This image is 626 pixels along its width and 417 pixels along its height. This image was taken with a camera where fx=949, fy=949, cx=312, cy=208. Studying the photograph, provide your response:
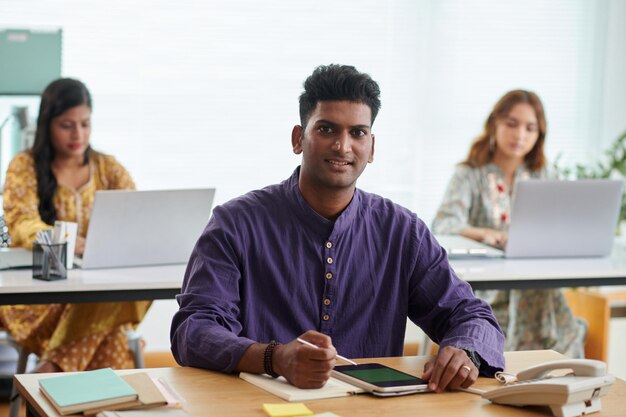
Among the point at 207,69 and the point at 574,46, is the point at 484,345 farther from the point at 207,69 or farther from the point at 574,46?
the point at 574,46

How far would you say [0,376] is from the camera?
4289mm

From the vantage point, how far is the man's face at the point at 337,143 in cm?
216

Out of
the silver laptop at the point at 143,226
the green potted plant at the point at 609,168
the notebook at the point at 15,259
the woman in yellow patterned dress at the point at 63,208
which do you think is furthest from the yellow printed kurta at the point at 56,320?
the green potted plant at the point at 609,168

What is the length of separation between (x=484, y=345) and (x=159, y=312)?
3.18 meters

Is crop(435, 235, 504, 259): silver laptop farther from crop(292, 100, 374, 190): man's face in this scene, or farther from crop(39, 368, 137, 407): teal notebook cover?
crop(39, 368, 137, 407): teal notebook cover

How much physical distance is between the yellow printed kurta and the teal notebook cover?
169 centimetres

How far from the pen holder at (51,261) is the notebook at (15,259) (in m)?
0.23

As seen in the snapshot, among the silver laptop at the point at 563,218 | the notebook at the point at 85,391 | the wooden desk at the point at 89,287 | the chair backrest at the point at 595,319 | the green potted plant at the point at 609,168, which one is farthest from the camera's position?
the green potted plant at the point at 609,168

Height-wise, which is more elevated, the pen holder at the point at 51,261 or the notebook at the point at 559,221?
the notebook at the point at 559,221

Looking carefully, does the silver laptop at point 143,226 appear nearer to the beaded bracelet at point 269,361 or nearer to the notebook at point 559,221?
the notebook at point 559,221

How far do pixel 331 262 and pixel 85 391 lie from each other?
0.71 meters

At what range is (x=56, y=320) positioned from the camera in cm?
351

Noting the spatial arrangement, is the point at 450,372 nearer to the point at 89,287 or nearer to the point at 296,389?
the point at 296,389

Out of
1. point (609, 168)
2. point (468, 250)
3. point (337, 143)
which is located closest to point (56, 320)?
point (468, 250)
